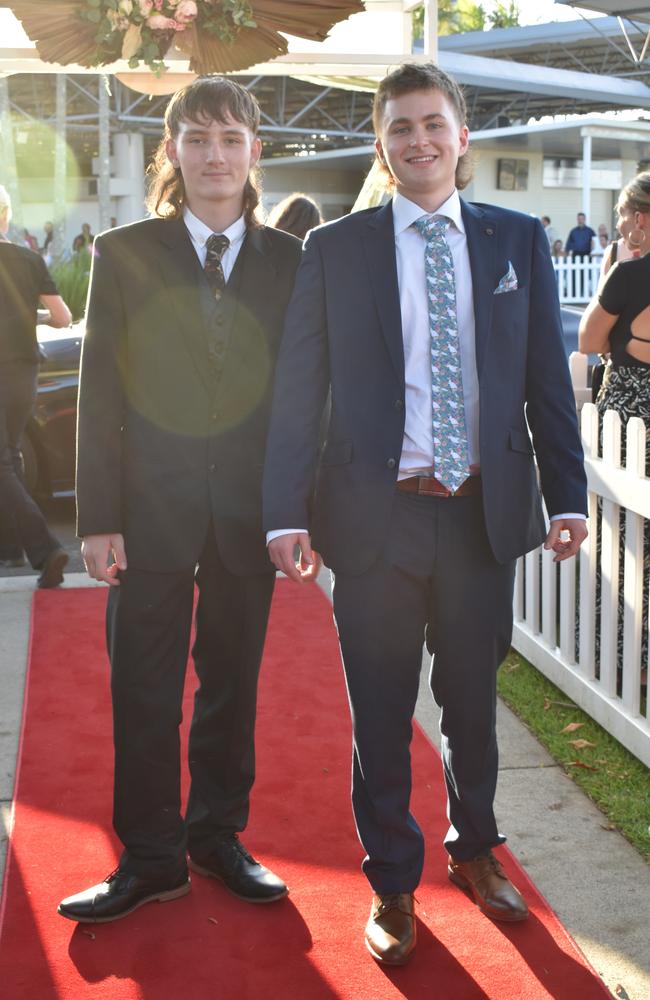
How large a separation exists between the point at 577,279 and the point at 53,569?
16.9 meters

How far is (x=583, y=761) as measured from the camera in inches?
164

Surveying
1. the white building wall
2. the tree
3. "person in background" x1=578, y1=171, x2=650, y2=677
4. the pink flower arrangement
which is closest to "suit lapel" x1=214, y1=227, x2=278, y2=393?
"person in background" x1=578, y1=171, x2=650, y2=677

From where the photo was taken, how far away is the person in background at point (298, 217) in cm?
524

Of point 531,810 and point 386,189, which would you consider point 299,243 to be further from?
point 531,810

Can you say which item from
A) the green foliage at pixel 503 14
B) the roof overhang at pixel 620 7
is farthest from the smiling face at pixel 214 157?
the green foliage at pixel 503 14

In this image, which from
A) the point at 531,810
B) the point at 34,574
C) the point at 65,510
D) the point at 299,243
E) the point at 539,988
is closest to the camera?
the point at 539,988

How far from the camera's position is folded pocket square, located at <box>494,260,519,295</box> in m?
2.84

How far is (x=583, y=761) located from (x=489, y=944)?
1338mm

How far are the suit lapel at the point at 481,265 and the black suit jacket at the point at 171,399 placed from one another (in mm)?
522

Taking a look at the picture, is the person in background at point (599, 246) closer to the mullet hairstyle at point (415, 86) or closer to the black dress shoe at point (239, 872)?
the mullet hairstyle at point (415, 86)

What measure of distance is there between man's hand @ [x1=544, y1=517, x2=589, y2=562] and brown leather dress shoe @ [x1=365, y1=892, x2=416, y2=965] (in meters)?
0.98

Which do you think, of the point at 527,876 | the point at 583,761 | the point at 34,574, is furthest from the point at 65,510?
the point at 527,876

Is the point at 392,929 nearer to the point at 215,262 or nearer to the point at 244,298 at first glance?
the point at 244,298

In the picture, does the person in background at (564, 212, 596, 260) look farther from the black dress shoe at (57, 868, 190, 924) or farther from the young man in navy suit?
the black dress shoe at (57, 868, 190, 924)
